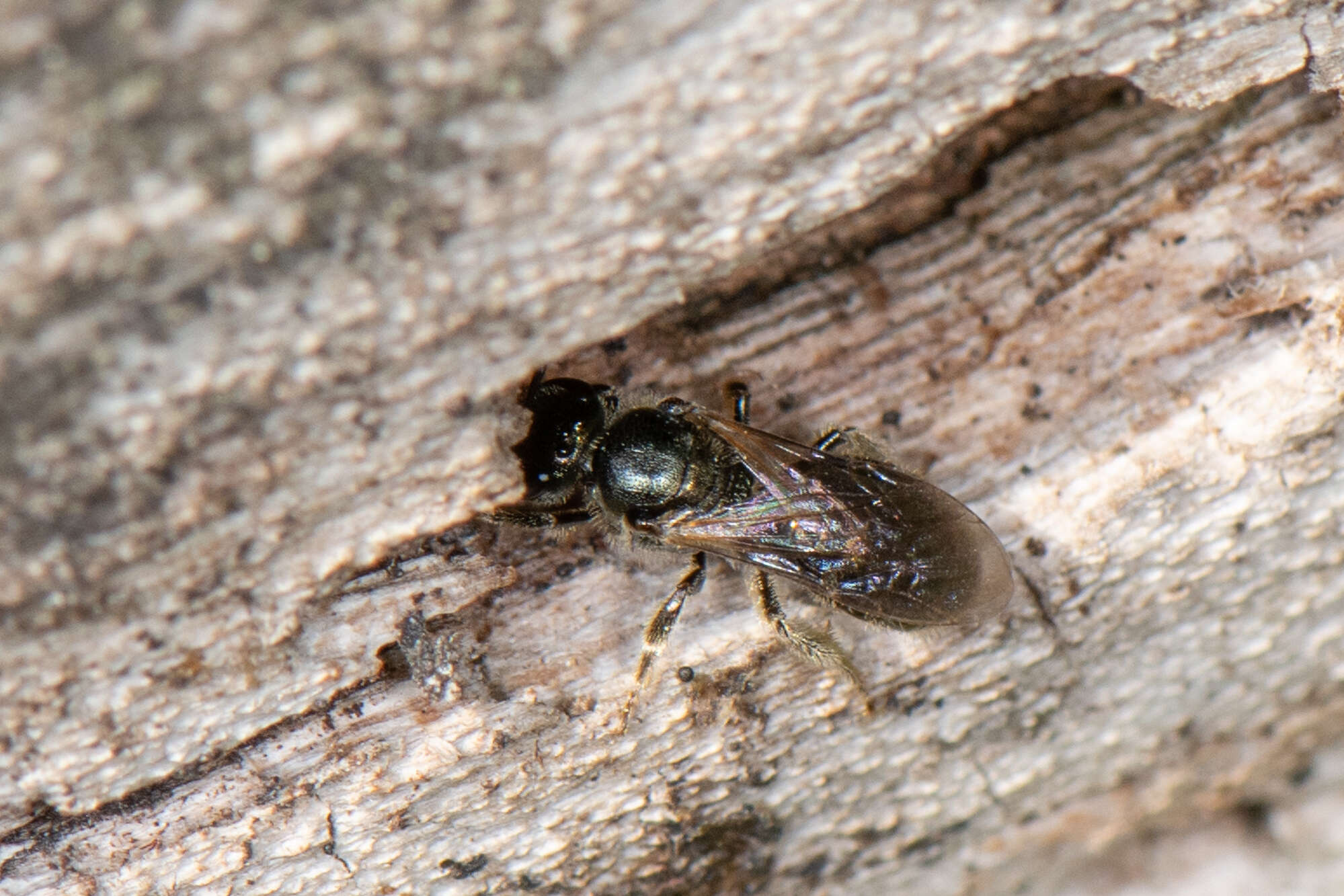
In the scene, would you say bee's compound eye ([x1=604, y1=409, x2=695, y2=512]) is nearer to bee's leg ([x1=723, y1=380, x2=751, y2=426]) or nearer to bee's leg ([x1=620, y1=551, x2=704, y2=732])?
bee's leg ([x1=723, y1=380, x2=751, y2=426])

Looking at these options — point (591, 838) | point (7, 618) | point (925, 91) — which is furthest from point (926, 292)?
point (7, 618)

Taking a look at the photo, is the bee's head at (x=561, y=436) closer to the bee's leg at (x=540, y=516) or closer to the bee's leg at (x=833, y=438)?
the bee's leg at (x=540, y=516)

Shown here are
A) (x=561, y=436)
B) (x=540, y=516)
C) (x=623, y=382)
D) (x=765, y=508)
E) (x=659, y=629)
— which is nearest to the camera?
(x=659, y=629)

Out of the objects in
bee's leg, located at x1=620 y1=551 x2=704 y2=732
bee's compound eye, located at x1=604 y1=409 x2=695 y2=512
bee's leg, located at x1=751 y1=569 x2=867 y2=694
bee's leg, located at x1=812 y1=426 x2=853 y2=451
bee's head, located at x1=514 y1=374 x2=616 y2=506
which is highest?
bee's head, located at x1=514 y1=374 x2=616 y2=506

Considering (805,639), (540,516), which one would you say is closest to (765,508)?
(805,639)

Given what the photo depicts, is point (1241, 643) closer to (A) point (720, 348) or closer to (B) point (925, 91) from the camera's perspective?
(A) point (720, 348)

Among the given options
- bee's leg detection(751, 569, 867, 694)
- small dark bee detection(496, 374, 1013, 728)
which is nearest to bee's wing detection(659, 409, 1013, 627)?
small dark bee detection(496, 374, 1013, 728)

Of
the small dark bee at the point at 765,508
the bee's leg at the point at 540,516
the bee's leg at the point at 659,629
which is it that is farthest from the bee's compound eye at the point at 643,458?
the bee's leg at the point at 659,629

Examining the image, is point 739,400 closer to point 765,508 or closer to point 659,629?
point 765,508
